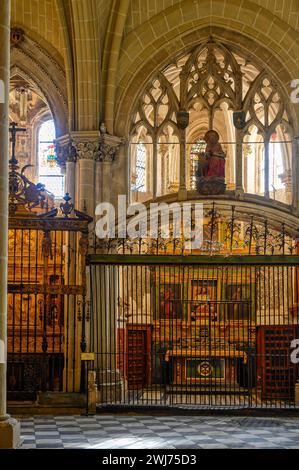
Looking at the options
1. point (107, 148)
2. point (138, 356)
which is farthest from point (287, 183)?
point (107, 148)

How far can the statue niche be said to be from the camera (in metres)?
21.8

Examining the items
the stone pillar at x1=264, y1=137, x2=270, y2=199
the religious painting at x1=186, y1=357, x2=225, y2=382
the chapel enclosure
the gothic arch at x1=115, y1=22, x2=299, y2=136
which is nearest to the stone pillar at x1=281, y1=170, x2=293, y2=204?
the chapel enclosure

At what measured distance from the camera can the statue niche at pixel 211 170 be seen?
2180 cm

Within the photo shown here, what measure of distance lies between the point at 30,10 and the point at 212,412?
408 inches

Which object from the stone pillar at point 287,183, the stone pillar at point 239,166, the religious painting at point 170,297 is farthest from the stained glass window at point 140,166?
the stone pillar at point 239,166

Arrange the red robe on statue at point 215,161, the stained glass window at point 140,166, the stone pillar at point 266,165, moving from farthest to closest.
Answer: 1. the stained glass window at point 140,166
2. the red robe on statue at point 215,161
3. the stone pillar at point 266,165

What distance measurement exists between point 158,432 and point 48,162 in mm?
16108

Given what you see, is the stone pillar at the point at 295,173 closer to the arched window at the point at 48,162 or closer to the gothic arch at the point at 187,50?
the gothic arch at the point at 187,50

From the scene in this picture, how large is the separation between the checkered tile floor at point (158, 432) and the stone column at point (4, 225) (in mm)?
1079

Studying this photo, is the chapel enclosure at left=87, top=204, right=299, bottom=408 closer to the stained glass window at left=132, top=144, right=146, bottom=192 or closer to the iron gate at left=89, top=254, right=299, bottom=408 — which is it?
the iron gate at left=89, top=254, right=299, bottom=408

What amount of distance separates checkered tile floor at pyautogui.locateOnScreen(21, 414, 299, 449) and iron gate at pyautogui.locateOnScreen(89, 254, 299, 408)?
1397 millimetres

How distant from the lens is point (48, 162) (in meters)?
29.3
